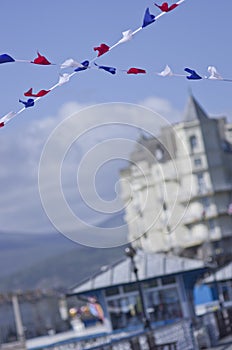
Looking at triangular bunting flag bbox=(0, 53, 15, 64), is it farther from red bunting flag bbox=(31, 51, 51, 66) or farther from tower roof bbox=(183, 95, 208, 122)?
tower roof bbox=(183, 95, 208, 122)

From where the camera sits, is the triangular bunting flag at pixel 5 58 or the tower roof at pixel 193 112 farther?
the tower roof at pixel 193 112

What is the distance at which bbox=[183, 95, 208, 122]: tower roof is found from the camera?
84188mm

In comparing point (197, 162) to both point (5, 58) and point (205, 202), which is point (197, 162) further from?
point (5, 58)

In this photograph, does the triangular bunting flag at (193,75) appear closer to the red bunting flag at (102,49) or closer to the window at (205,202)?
the red bunting flag at (102,49)

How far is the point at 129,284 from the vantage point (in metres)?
31.9

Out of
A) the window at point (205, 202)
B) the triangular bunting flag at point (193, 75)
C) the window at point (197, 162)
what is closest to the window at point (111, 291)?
the triangular bunting flag at point (193, 75)

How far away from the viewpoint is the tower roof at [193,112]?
84188 millimetres

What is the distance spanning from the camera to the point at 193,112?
279ft

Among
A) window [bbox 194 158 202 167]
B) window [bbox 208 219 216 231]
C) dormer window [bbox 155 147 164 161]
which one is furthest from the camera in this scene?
dormer window [bbox 155 147 164 161]

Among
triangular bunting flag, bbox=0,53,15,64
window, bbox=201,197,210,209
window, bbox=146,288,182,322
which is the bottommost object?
triangular bunting flag, bbox=0,53,15,64

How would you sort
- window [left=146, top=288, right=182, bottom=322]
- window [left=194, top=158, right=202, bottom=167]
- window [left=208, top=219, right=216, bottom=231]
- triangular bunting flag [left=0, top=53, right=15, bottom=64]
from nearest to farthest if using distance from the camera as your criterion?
triangular bunting flag [left=0, top=53, right=15, bottom=64]
window [left=146, top=288, right=182, bottom=322]
window [left=194, top=158, right=202, bottom=167]
window [left=208, top=219, right=216, bottom=231]

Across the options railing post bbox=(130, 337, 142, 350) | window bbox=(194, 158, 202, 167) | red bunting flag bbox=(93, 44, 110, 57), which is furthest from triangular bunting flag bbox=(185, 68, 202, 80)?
window bbox=(194, 158, 202, 167)

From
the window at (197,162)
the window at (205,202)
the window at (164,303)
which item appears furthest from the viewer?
the window at (205,202)

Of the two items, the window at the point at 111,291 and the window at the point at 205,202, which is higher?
the window at the point at 205,202
